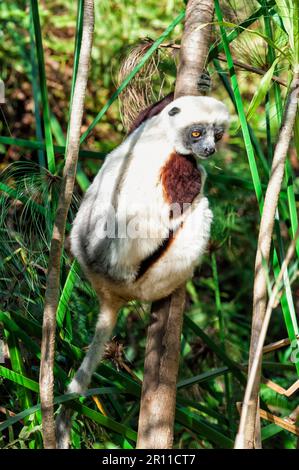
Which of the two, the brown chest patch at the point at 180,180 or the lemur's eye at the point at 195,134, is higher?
the lemur's eye at the point at 195,134

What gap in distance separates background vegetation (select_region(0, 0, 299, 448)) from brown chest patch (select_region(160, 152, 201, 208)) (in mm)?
157

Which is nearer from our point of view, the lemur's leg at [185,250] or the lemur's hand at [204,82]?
the lemur's hand at [204,82]

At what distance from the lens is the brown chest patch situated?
3914 millimetres

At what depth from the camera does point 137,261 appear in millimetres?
4004

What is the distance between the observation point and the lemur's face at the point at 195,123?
12.9 feet

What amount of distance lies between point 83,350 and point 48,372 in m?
1.24

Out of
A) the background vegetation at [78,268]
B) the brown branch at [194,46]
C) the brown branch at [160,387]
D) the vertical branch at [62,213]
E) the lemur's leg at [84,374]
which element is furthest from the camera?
the background vegetation at [78,268]

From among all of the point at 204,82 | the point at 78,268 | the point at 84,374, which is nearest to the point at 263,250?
the point at 204,82

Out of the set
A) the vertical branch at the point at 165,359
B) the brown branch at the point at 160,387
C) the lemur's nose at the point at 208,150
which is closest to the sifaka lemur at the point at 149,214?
the lemur's nose at the point at 208,150

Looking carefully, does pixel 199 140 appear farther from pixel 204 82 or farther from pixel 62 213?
pixel 62 213

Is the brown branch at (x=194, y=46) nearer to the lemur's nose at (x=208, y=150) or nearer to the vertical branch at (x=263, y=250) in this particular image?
the lemur's nose at (x=208, y=150)

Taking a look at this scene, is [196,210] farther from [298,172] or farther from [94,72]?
[298,172]

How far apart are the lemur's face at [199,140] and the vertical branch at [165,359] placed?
0.88 feet
